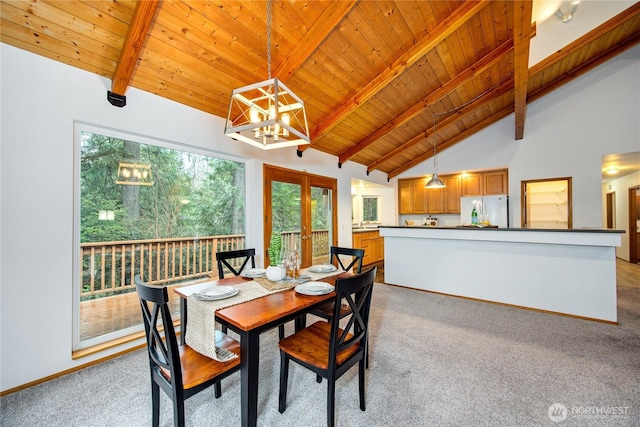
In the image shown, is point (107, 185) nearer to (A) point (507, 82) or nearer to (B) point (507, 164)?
(A) point (507, 82)

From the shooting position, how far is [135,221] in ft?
8.61

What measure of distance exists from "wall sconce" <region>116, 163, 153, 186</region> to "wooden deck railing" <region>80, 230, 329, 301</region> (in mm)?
627

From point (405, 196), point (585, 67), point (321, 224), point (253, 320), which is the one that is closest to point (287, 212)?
point (321, 224)

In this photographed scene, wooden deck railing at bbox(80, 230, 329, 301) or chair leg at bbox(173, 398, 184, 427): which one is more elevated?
wooden deck railing at bbox(80, 230, 329, 301)

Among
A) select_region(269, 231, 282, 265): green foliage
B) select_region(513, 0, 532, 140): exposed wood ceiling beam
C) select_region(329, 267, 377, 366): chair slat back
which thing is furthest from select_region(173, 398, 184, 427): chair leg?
select_region(513, 0, 532, 140): exposed wood ceiling beam

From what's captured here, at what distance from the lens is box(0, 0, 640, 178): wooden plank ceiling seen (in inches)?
77.0

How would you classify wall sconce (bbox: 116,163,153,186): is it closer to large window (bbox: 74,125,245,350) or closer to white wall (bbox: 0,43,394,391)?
large window (bbox: 74,125,245,350)

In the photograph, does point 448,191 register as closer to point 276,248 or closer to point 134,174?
point 276,248

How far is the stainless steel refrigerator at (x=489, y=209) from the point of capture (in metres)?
5.20

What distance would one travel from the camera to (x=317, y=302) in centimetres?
166

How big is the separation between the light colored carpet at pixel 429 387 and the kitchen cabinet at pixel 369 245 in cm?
331

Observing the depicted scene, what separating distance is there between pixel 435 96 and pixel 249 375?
14.4 feet

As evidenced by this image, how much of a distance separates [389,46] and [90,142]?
3.29 metres

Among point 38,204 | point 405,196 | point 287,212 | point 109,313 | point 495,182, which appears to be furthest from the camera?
point 405,196
